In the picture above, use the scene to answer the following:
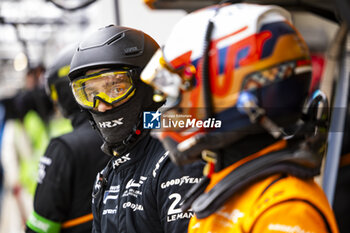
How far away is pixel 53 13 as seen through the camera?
6.36 metres

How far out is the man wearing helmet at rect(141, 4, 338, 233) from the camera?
1038 millimetres

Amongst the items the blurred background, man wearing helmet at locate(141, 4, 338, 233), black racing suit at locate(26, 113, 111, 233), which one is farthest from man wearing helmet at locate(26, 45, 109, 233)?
man wearing helmet at locate(141, 4, 338, 233)

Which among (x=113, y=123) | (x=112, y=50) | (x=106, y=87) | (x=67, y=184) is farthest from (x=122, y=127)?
(x=67, y=184)

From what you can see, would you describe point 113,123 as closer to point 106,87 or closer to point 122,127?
point 122,127

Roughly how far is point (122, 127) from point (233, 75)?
761 millimetres

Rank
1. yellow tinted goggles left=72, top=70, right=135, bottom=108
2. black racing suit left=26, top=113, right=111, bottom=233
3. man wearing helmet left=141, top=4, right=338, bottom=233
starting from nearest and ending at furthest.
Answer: man wearing helmet left=141, top=4, right=338, bottom=233 < yellow tinted goggles left=72, top=70, right=135, bottom=108 < black racing suit left=26, top=113, right=111, bottom=233

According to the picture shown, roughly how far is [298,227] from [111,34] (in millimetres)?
1220

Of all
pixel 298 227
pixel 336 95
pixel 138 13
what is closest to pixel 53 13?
pixel 138 13

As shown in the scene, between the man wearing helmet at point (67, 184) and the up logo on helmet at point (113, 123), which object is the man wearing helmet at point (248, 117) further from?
the man wearing helmet at point (67, 184)

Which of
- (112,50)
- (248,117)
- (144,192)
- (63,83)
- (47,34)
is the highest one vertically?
(248,117)

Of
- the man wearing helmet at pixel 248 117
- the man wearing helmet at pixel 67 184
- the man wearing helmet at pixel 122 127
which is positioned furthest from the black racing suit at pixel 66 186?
the man wearing helmet at pixel 248 117

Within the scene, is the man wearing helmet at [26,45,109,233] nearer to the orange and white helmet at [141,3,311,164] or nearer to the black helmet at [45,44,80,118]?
the black helmet at [45,44,80,118]

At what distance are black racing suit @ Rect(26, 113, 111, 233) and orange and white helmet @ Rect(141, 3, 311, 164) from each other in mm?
1234

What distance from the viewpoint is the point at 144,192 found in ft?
4.92
